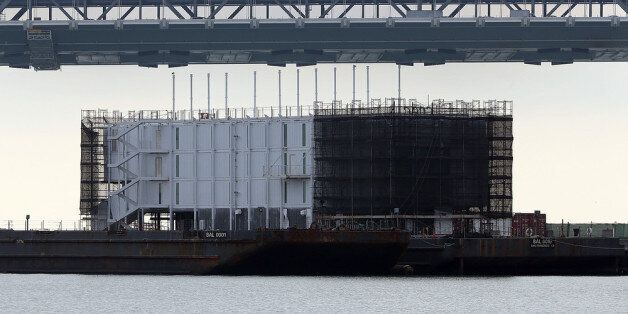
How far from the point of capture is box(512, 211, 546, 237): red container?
13512 centimetres

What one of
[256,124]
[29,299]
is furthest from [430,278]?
[29,299]

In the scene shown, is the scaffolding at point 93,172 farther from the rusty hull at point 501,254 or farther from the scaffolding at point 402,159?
the rusty hull at point 501,254

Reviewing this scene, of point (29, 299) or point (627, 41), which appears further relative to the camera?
point (627, 41)

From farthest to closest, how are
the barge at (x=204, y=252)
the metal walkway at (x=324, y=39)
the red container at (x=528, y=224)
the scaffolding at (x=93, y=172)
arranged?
the metal walkway at (x=324, y=39), the scaffolding at (x=93, y=172), the red container at (x=528, y=224), the barge at (x=204, y=252)

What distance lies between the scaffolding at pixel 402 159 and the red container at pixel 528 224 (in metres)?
2.57

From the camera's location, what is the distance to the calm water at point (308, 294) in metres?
104

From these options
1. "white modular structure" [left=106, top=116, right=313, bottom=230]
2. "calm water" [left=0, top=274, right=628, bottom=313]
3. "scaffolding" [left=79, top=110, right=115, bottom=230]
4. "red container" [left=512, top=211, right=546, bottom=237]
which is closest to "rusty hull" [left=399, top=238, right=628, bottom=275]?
"calm water" [left=0, top=274, right=628, bottom=313]

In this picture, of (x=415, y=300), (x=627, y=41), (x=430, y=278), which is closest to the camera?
(x=415, y=300)

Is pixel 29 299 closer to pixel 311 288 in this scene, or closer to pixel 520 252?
pixel 311 288

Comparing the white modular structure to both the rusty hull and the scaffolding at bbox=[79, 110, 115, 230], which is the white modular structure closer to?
the scaffolding at bbox=[79, 110, 115, 230]

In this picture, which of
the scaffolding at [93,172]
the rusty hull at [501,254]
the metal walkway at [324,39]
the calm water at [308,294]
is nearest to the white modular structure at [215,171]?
the scaffolding at [93,172]

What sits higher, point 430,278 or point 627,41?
point 627,41

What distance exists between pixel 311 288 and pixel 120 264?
18019 mm

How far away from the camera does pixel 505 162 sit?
13612cm
